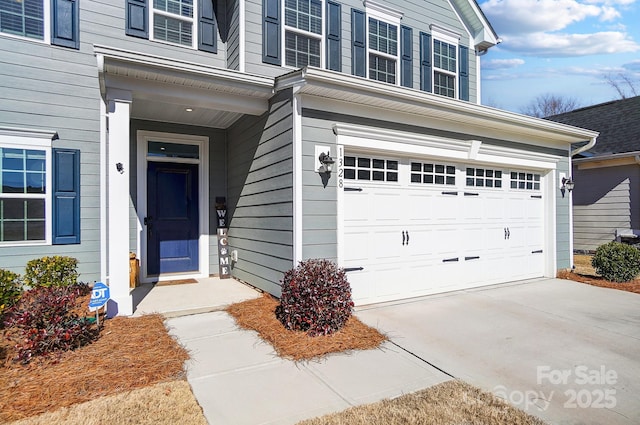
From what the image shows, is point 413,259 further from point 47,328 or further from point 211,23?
point 211,23

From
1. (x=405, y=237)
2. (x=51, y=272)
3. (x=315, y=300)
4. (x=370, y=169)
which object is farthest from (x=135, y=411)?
(x=405, y=237)

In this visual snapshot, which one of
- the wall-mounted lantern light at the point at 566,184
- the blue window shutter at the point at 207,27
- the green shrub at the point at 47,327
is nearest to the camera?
the green shrub at the point at 47,327

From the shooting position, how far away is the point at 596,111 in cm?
1233

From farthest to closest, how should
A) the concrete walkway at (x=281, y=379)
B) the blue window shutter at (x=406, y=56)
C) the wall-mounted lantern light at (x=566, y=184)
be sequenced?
the blue window shutter at (x=406, y=56), the wall-mounted lantern light at (x=566, y=184), the concrete walkway at (x=281, y=379)

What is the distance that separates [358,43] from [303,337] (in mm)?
5565

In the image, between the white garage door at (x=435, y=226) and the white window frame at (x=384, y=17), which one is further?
the white window frame at (x=384, y=17)

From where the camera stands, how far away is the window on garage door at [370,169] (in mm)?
5219

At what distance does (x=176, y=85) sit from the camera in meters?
4.84

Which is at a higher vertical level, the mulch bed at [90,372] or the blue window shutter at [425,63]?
the blue window shutter at [425,63]

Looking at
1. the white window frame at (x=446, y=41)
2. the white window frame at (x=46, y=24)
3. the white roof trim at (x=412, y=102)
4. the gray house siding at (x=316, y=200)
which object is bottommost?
the gray house siding at (x=316, y=200)

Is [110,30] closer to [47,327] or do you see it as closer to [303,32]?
[303,32]

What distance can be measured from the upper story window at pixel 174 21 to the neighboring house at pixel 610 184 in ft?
33.2

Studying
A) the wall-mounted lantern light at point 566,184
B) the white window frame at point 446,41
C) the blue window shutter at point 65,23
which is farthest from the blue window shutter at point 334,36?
the wall-mounted lantern light at point 566,184

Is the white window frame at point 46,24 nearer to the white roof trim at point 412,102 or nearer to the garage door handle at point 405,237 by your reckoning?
the white roof trim at point 412,102
